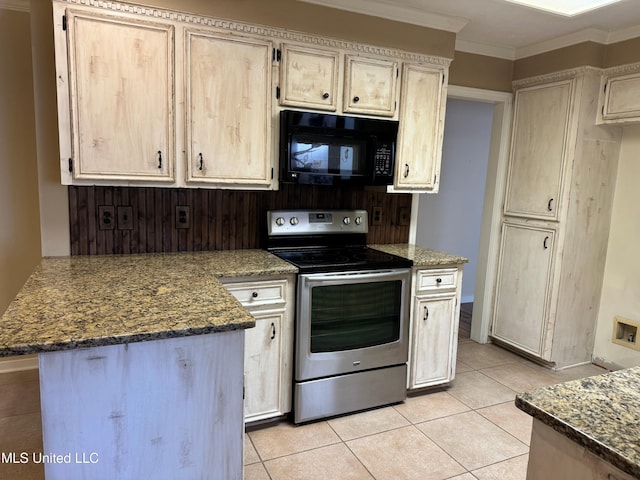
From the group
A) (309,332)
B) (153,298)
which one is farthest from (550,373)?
(153,298)

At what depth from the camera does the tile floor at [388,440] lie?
2088 mm

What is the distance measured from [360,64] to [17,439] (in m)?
2.78

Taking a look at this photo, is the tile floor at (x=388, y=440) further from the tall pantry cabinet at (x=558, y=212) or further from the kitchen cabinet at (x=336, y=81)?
the kitchen cabinet at (x=336, y=81)

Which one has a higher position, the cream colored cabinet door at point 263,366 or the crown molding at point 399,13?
the crown molding at point 399,13

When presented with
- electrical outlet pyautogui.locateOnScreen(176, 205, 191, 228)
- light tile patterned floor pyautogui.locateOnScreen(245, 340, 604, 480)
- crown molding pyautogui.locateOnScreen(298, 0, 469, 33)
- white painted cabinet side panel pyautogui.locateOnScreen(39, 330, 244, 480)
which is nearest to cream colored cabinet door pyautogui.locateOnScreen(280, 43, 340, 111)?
crown molding pyautogui.locateOnScreen(298, 0, 469, 33)

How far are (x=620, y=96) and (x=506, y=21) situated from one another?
96 cm

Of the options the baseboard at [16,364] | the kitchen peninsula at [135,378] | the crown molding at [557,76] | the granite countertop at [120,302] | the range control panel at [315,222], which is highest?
the crown molding at [557,76]

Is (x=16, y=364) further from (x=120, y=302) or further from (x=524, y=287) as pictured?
(x=524, y=287)

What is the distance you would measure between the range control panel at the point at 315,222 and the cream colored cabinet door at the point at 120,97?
0.74 m

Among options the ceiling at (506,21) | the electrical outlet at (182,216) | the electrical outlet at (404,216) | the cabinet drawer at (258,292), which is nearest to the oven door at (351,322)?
the cabinet drawer at (258,292)

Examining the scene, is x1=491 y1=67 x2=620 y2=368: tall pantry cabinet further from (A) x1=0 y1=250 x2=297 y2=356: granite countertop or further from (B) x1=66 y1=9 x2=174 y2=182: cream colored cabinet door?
(B) x1=66 y1=9 x2=174 y2=182: cream colored cabinet door

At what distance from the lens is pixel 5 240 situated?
9.37 feet

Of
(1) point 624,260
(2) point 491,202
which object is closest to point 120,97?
(2) point 491,202

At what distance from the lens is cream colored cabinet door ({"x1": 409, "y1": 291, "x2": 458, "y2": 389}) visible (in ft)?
8.95
